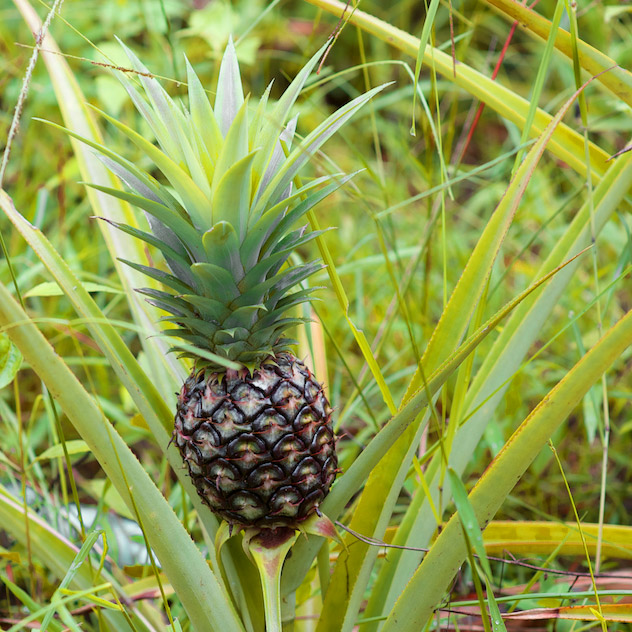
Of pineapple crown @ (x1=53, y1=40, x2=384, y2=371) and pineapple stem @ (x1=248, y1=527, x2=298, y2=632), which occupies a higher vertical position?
pineapple crown @ (x1=53, y1=40, x2=384, y2=371)

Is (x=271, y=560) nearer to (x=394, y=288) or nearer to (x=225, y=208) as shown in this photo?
(x=225, y=208)

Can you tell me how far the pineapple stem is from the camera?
2.29 feet

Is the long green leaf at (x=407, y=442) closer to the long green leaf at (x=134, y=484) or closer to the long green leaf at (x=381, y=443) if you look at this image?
the long green leaf at (x=381, y=443)

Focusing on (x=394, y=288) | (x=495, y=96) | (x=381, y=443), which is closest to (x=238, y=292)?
(x=381, y=443)

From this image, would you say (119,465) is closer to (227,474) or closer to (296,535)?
(227,474)

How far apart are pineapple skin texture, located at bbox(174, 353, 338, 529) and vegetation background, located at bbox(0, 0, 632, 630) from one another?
0.31ft

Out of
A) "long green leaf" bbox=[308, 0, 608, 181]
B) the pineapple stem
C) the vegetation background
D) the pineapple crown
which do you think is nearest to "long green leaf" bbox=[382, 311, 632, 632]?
the vegetation background

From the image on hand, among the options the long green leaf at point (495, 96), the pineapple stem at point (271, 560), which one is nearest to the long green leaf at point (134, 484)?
the pineapple stem at point (271, 560)

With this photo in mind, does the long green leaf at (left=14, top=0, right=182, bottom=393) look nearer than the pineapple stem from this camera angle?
No

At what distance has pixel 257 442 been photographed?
2.29ft

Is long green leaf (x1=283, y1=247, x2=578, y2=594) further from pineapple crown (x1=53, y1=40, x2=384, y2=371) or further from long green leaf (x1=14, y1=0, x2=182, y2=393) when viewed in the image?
long green leaf (x1=14, y1=0, x2=182, y2=393)

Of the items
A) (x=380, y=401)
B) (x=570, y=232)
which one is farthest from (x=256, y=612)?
(x=380, y=401)

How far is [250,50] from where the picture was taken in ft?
5.67

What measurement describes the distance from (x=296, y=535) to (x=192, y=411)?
0.63 ft
